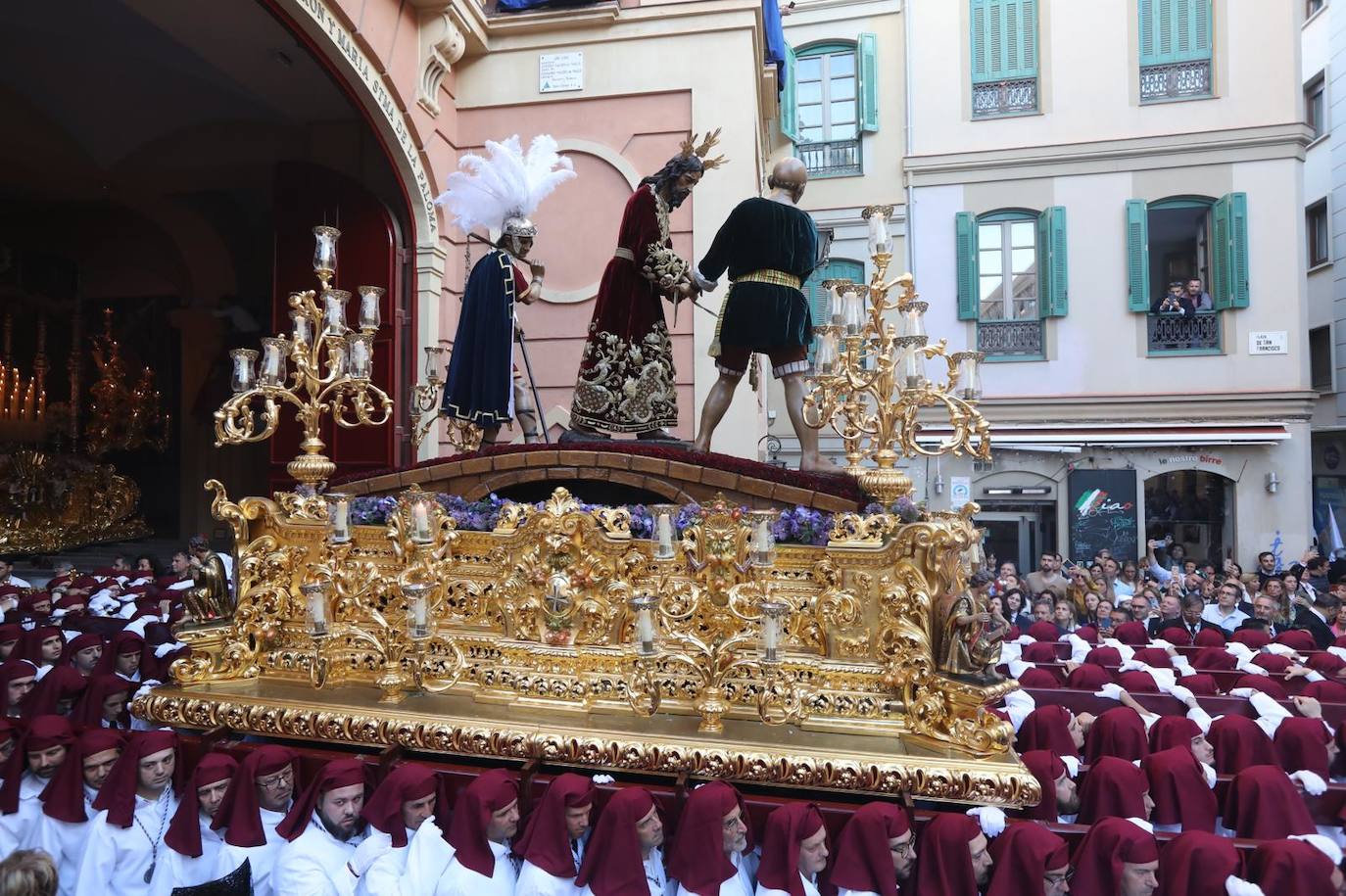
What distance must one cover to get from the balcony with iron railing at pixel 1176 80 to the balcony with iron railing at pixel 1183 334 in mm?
3333

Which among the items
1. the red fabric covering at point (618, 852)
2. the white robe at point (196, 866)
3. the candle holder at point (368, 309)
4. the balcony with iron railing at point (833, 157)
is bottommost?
the white robe at point (196, 866)

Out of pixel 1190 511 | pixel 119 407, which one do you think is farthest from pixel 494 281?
pixel 1190 511

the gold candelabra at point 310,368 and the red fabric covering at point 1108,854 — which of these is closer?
the red fabric covering at point 1108,854

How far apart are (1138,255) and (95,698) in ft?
44.5

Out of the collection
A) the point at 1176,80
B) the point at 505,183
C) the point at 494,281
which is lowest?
the point at 494,281

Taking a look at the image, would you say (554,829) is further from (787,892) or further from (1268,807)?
(1268,807)

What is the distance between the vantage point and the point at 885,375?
3.82 metres

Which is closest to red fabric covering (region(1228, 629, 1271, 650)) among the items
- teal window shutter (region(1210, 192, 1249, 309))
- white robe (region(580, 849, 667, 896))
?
white robe (region(580, 849, 667, 896))

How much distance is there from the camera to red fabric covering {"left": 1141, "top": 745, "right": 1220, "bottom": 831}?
3.34m

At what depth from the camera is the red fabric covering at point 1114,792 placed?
132 inches

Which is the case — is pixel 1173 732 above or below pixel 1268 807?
above

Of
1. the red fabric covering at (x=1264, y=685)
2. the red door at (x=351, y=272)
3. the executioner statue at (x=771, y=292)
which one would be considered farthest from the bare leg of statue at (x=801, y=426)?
the red door at (x=351, y=272)

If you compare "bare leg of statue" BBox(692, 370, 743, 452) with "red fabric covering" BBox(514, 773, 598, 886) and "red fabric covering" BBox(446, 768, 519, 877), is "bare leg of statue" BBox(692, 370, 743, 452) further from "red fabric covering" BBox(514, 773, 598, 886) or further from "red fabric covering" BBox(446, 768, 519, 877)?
"red fabric covering" BBox(446, 768, 519, 877)

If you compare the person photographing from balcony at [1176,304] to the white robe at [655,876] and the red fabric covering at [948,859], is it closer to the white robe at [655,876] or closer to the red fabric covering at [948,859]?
the red fabric covering at [948,859]
